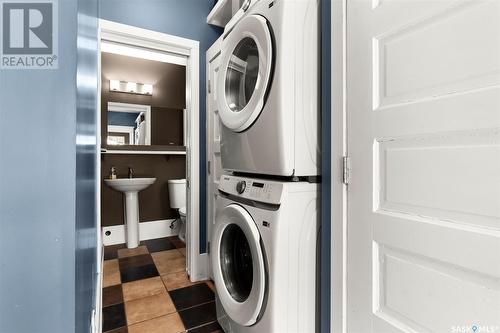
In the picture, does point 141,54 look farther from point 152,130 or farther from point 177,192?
point 177,192

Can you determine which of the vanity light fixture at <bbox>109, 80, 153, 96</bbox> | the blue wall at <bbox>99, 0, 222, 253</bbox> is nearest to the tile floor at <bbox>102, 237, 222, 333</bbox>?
the blue wall at <bbox>99, 0, 222, 253</bbox>

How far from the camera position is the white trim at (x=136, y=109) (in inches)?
124

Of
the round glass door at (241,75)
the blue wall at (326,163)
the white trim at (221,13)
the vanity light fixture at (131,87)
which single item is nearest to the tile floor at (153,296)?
the blue wall at (326,163)

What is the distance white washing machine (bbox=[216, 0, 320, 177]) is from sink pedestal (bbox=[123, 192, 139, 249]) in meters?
2.14

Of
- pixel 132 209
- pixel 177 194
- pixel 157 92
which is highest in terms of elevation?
pixel 157 92

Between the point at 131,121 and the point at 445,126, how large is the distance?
3.39 m

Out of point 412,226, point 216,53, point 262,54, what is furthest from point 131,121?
point 412,226

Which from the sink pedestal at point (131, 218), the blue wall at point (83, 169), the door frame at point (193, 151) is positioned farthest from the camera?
the sink pedestal at point (131, 218)

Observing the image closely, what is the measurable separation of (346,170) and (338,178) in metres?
0.05

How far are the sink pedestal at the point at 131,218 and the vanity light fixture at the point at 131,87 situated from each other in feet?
4.65

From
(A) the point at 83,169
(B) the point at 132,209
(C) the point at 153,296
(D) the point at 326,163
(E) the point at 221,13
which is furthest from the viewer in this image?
(B) the point at 132,209

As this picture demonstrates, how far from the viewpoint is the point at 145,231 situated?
3.18 meters

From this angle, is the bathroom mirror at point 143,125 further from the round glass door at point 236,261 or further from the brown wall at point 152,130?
the round glass door at point 236,261

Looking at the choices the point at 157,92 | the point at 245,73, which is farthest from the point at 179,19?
the point at 157,92
